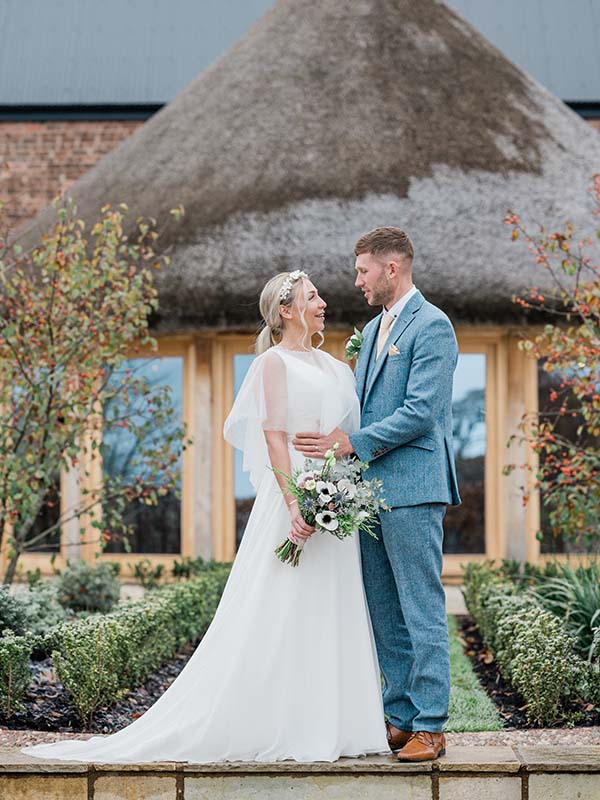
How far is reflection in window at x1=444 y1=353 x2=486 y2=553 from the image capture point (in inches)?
409

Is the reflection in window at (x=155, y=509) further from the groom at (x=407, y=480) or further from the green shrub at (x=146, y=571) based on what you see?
the groom at (x=407, y=480)

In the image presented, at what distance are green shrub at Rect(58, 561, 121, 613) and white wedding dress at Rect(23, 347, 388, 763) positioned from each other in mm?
3425

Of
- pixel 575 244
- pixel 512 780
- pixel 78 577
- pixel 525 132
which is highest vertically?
pixel 525 132

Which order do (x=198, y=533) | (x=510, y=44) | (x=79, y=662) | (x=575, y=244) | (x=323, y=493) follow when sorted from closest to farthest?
(x=323, y=493) < (x=79, y=662) < (x=575, y=244) < (x=198, y=533) < (x=510, y=44)

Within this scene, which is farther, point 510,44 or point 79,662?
point 510,44

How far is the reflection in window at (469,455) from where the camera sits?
10.4m

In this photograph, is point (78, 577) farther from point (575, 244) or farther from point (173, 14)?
point (173, 14)

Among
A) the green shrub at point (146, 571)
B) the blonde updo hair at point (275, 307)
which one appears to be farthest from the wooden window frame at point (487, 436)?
the blonde updo hair at point (275, 307)

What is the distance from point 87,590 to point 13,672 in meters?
2.72

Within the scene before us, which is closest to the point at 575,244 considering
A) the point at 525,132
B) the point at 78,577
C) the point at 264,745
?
the point at 525,132

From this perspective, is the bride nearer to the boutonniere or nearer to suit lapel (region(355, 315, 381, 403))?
suit lapel (region(355, 315, 381, 403))

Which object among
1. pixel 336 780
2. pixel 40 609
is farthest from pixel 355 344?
pixel 40 609

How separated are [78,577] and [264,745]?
3974mm

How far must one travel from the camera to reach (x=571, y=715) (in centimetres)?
526
